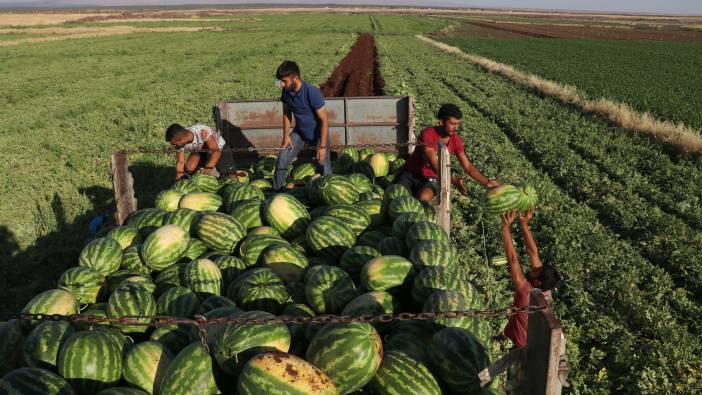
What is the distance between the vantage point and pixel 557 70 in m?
30.3

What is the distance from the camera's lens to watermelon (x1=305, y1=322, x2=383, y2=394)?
106 inches

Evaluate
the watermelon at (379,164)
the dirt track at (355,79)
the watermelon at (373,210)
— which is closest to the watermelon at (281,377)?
the watermelon at (373,210)

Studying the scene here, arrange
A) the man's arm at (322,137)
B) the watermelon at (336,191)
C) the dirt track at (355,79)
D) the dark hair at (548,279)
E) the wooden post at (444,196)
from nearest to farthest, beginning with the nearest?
the dark hair at (548,279)
the wooden post at (444,196)
the watermelon at (336,191)
the man's arm at (322,137)
the dirt track at (355,79)

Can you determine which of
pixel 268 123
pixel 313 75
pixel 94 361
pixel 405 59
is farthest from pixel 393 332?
pixel 405 59

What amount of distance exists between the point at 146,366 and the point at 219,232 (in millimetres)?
1879

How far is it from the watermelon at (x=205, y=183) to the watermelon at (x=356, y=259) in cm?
258

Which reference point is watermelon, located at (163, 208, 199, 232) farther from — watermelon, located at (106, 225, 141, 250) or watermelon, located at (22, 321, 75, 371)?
watermelon, located at (22, 321, 75, 371)

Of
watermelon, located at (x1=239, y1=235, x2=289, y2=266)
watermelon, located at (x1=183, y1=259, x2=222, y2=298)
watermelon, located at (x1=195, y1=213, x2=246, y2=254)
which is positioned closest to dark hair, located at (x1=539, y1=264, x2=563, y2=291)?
watermelon, located at (x1=239, y1=235, x2=289, y2=266)

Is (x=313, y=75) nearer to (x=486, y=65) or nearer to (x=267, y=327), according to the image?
(x=486, y=65)

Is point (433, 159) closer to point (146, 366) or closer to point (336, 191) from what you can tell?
point (336, 191)

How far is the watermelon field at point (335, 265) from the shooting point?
2.84 m

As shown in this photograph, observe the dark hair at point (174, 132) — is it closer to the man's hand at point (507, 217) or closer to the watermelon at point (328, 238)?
the watermelon at point (328, 238)

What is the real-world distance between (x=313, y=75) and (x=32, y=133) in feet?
46.4

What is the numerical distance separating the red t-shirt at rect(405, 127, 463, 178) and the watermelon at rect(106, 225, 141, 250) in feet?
12.2
